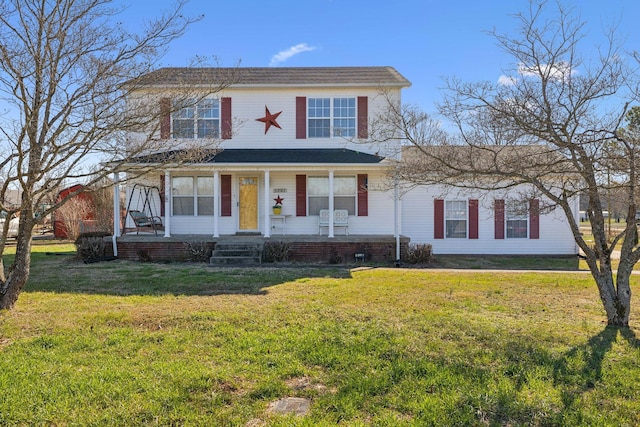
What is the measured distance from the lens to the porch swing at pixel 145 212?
1296cm

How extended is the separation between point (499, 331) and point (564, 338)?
2.31 feet

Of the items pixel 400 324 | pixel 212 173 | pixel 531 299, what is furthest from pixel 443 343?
pixel 212 173

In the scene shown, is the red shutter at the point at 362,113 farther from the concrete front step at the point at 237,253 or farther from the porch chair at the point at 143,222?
the porch chair at the point at 143,222

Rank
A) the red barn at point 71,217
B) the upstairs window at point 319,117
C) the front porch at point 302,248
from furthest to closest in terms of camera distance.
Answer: the red barn at point 71,217 → the upstairs window at point 319,117 → the front porch at point 302,248

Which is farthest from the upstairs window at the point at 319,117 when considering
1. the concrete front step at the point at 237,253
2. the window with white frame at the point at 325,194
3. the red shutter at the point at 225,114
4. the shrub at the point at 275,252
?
the concrete front step at the point at 237,253

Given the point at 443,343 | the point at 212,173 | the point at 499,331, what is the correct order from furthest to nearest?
1. the point at 212,173
2. the point at 499,331
3. the point at 443,343

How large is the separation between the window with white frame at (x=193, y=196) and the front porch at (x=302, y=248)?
1.89 meters

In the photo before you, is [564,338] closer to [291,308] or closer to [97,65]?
[291,308]

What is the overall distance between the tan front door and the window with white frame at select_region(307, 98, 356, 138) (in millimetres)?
2723

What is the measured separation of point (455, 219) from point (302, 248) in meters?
6.35

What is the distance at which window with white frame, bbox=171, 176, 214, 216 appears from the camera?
14234mm

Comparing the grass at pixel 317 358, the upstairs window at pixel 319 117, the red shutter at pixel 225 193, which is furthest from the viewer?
the upstairs window at pixel 319 117

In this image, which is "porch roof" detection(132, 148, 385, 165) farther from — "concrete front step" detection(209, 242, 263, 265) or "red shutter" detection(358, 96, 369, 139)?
"concrete front step" detection(209, 242, 263, 265)

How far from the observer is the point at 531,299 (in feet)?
23.1
